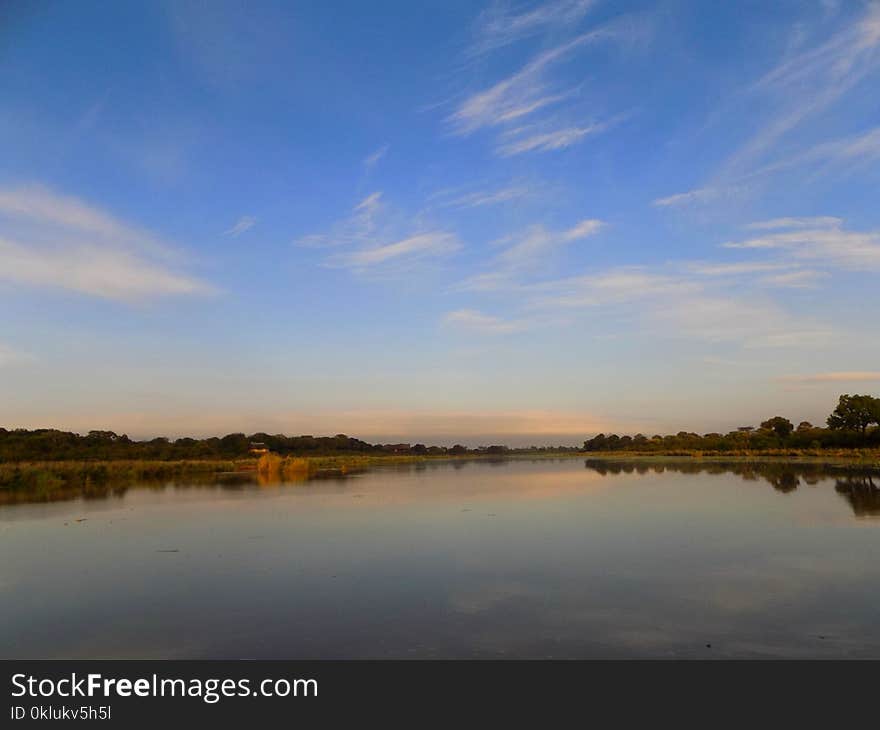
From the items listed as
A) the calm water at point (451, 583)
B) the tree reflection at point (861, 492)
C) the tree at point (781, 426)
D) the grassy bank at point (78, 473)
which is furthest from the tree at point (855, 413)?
the grassy bank at point (78, 473)

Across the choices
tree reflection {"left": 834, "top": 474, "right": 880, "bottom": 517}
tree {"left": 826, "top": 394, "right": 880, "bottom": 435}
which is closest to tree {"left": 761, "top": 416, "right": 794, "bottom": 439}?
tree {"left": 826, "top": 394, "right": 880, "bottom": 435}

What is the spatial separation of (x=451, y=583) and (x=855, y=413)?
6770cm

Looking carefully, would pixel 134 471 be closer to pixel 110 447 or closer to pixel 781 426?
pixel 110 447

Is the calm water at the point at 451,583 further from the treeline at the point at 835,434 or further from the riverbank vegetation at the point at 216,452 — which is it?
the treeline at the point at 835,434

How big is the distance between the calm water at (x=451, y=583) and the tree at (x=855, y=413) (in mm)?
52699

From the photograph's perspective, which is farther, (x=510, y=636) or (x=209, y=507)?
(x=209, y=507)

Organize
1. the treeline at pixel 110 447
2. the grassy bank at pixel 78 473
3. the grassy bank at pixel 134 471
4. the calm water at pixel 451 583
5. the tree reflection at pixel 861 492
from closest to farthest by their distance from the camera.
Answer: the calm water at pixel 451 583 < the tree reflection at pixel 861 492 < the grassy bank at pixel 78 473 < the grassy bank at pixel 134 471 < the treeline at pixel 110 447

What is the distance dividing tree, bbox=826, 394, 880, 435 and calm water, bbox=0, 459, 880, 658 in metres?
52.7

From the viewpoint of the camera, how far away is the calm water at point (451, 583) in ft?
20.3

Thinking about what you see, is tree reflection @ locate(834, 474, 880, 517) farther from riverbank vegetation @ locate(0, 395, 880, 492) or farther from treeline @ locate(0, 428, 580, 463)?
treeline @ locate(0, 428, 580, 463)
